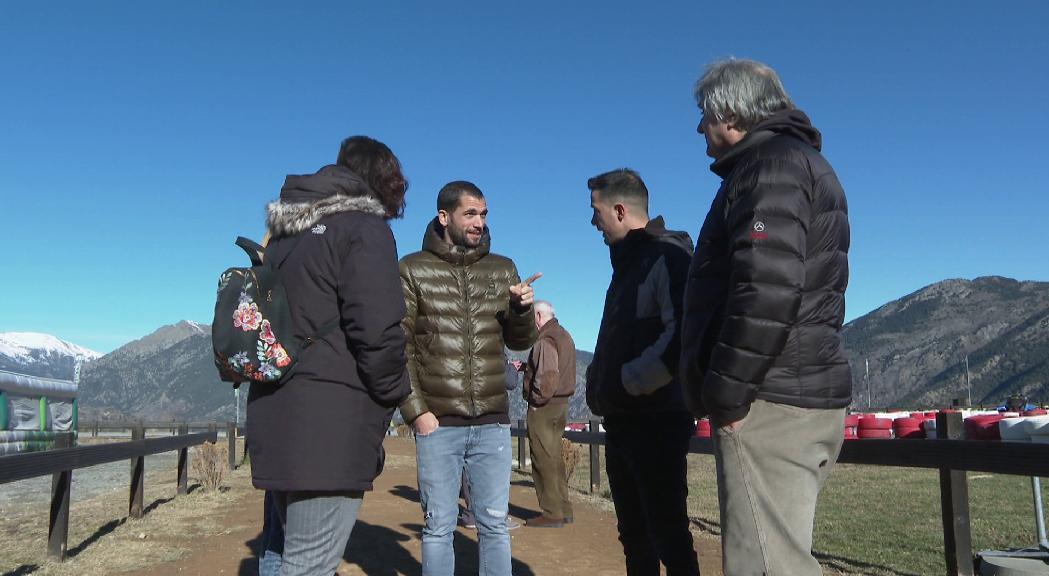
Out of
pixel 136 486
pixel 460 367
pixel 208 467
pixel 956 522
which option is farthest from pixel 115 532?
pixel 956 522

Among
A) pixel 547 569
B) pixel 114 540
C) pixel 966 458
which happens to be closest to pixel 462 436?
pixel 547 569

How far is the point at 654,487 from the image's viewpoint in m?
3.41

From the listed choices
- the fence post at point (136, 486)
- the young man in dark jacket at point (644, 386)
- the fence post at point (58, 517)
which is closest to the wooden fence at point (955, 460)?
the young man in dark jacket at point (644, 386)

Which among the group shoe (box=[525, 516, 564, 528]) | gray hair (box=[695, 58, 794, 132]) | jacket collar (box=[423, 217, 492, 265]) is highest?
gray hair (box=[695, 58, 794, 132])

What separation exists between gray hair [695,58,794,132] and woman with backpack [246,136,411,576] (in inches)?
47.0

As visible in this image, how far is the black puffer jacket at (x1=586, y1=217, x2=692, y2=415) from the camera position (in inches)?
131

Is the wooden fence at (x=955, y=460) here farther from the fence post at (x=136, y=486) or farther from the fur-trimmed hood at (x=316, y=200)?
the fence post at (x=136, y=486)

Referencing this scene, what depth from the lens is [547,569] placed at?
5.61m

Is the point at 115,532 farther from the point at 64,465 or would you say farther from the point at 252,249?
the point at 252,249

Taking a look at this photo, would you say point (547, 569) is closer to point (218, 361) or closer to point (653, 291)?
point (653, 291)

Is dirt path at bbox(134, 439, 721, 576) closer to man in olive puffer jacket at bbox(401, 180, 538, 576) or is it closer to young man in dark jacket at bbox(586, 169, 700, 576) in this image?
man in olive puffer jacket at bbox(401, 180, 538, 576)

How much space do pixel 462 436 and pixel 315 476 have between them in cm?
122

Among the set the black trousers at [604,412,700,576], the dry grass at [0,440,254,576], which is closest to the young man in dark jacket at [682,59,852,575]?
the black trousers at [604,412,700,576]

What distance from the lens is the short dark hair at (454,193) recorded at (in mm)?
3904
